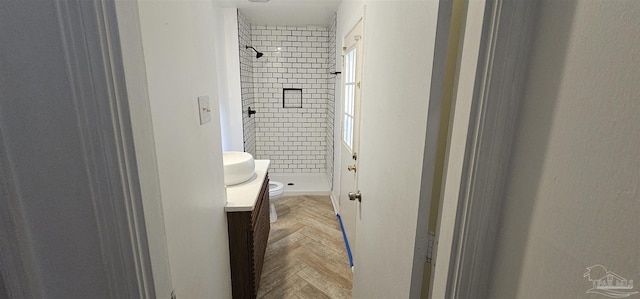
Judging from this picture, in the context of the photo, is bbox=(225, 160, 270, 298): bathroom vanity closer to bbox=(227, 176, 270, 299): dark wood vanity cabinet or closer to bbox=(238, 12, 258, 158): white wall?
bbox=(227, 176, 270, 299): dark wood vanity cabinet

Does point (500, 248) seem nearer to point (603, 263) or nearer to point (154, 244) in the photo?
point (603, 263)

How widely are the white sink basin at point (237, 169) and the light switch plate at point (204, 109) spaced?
67 centimetres

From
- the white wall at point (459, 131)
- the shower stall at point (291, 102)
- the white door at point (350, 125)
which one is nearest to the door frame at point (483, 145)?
the white wall at point (459, 131)

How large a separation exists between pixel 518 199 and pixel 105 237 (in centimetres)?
81

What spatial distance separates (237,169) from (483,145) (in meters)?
1.60

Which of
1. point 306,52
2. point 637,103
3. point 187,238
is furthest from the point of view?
point 306,52

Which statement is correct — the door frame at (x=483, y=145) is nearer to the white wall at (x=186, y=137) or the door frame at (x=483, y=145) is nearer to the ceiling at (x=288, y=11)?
the white wall at (x=186, y=137)

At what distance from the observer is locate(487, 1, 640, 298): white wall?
341 millimetres

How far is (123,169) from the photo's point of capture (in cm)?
52

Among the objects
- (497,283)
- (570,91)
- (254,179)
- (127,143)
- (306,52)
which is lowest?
(254,179)

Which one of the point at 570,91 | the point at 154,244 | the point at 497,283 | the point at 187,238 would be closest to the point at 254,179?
the point at 187,238

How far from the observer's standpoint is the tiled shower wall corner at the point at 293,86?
4.03 meters

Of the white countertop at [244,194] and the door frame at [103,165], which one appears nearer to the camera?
the door frame at [103,165]

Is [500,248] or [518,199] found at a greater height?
[518,199]
